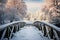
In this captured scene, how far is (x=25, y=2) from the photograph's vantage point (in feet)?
106

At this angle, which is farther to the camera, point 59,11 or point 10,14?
point 10,14

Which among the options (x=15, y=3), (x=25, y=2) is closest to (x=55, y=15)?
(x=15, y=3)

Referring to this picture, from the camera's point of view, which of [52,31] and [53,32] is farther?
[52,31]

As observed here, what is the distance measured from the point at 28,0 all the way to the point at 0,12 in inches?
647

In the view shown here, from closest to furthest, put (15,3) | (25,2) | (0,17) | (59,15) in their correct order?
(0,17) < (59,15) < (15,3) < (25,2)

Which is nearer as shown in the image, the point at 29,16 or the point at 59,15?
the point at 59,15

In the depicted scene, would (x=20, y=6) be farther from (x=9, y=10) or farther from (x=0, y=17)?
(x=0, y=17)

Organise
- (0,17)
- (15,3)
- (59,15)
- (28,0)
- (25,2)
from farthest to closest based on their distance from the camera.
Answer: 1. (28,0)
2. (25,2)
3. (15,3)
4. (59,15)
5. (0,17)

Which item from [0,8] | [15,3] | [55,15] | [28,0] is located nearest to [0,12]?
[0,8]

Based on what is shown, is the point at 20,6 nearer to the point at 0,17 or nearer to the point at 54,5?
the point at 54,5

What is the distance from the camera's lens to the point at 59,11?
19.5 metres

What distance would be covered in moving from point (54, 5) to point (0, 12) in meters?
7.22

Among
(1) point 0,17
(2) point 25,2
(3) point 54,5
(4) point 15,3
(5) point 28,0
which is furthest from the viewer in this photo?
(5) point 28,0

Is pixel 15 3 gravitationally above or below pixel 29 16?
above
